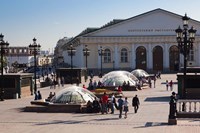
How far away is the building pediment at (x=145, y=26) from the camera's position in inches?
3752

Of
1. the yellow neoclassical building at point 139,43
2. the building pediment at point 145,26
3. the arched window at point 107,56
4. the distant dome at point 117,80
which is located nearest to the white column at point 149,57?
the yellow neoclassical building at point 139,43

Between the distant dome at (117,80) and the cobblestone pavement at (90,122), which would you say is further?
the distant dome at (117,80)

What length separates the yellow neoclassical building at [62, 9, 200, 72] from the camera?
95125 millimetres

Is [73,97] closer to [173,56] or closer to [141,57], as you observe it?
[141,57]

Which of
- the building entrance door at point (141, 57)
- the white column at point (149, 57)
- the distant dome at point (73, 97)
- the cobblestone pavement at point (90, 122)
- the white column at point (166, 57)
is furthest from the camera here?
the building entrance door at point (141, 57)

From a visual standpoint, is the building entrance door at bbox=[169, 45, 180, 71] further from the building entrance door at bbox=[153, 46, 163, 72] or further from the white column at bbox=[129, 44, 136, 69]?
the white column at bbox=[129, 44, 136, 69]

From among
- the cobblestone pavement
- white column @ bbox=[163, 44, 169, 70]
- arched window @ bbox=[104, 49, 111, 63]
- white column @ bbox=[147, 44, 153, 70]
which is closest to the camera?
the cobblestone pavement

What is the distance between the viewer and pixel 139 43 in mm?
96062

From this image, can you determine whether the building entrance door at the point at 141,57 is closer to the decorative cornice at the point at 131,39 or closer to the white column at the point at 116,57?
the decorative cornice at the point at 131,39

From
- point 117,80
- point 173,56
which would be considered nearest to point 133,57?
point 173,56

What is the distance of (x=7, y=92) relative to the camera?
40.7m

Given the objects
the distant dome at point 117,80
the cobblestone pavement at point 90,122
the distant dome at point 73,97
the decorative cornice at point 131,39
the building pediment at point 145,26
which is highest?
the building pediment at point 145,26

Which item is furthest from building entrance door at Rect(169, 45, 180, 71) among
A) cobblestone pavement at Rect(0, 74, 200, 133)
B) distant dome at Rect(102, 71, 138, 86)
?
cobblestone pavement at Rect(0, 74, 200, 133)

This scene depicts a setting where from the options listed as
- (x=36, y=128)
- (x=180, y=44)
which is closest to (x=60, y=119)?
(x=36, y=128)
